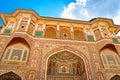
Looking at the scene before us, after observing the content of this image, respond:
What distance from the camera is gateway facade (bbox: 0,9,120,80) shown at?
30.2 ft

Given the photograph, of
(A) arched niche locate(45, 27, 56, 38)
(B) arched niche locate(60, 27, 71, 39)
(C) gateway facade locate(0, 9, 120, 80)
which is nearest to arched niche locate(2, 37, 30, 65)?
(C) gateway facade locate(0, 9, 120, 80)

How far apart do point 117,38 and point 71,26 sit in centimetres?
509

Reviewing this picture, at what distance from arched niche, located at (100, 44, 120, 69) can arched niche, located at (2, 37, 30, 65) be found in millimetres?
6755

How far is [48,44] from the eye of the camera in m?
11.0

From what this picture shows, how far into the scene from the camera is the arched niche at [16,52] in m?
9.29

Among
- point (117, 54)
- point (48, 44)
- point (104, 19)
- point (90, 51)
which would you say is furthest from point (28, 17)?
point (117, 54)

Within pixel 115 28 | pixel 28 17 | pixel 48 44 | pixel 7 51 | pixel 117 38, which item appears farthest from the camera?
pixel 115 28

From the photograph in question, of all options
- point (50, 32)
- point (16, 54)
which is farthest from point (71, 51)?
point (16, 54)

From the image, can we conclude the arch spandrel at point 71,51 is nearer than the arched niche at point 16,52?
No

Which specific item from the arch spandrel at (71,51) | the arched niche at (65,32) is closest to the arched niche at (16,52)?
the arch spandrel at (71,51)

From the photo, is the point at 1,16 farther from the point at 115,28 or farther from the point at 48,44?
the point at 115,28

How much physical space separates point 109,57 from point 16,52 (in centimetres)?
823

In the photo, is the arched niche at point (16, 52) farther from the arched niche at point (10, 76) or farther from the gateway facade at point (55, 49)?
the arched niche at point (10, 76)

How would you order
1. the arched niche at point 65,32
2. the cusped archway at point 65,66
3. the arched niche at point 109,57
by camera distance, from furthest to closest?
1. the arched niche at point 65,32
2. the cusped archway at point 65,66
3. the arched niche at point 109,57
